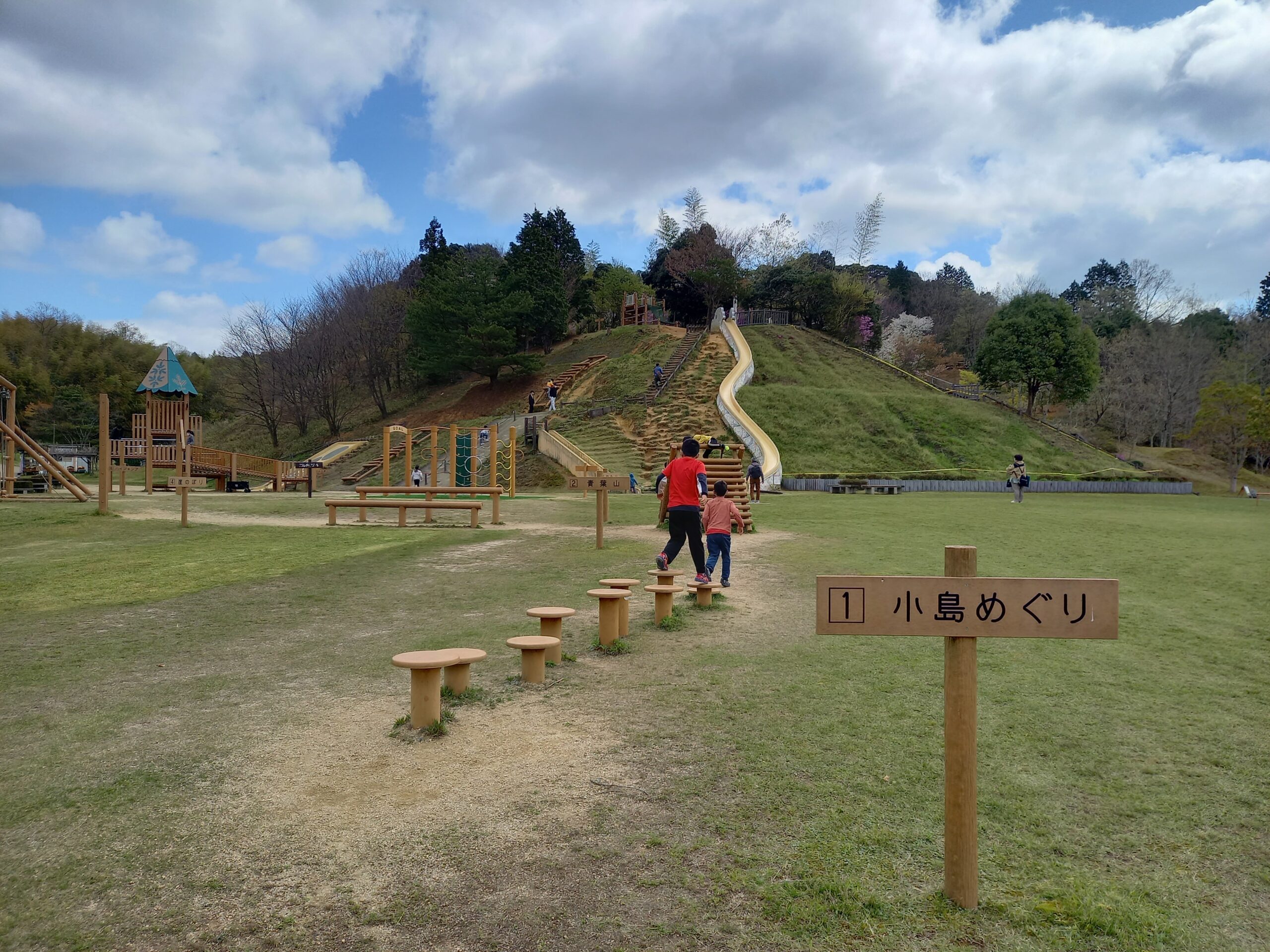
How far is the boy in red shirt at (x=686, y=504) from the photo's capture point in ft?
32.1

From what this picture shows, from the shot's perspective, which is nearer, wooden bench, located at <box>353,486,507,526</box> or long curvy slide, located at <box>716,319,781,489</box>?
wooden bench, located at <box>353,486,507,526</box>

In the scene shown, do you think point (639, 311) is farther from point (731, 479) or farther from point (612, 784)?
point (612, 784)

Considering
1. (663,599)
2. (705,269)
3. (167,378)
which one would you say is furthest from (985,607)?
(705,269)

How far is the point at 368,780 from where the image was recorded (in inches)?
170

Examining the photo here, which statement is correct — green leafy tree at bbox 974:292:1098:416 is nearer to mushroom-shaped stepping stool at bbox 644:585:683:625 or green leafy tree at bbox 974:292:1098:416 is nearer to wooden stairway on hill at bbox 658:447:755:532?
wooden stairway on hill at bbox 658:447:755:532

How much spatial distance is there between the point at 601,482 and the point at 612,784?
956cm

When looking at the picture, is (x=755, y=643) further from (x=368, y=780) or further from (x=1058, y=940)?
(x=1058, y=940)

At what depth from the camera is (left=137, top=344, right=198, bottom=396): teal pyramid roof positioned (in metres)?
32.5

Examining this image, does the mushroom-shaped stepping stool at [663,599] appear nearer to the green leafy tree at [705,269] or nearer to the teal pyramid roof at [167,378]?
the teal pyramid roof at [167,378]

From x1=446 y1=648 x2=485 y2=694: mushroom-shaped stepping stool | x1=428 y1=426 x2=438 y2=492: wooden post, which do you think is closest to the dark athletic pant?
x1=446 y1=648 x2=485 y2=694: mushroom-shaped stepping stool

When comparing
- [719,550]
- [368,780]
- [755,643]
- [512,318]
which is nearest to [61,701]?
[368,780]

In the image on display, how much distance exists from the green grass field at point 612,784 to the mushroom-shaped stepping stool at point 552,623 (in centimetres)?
38

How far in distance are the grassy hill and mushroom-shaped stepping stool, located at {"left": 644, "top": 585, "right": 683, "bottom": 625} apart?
25597 millimetres

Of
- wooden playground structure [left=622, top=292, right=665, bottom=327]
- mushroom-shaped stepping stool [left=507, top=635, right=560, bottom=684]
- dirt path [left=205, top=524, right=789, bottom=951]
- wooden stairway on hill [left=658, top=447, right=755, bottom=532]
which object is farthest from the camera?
wooden playground structure [left=622, top=292, right=665, bottom=327]
